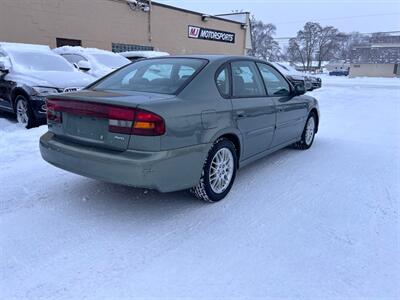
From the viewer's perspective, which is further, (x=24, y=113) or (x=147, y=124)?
(x=24, y=113)

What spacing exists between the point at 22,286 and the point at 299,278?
1.86m

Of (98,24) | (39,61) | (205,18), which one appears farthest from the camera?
(205,18)

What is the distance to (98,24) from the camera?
16781 mm

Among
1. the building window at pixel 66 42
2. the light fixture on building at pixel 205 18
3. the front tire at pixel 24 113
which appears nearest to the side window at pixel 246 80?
the front tire at pixel 24 113

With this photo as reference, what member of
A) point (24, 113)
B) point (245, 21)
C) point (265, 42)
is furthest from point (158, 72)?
point (265, 42)

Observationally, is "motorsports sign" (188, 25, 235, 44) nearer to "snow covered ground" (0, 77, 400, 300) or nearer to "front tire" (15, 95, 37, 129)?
"front tire" (15, 95, 37, 129)

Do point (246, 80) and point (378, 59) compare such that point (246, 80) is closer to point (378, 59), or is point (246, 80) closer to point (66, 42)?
point (66, 42)

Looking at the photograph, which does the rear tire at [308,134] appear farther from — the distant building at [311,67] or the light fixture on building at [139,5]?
the distant building at [311,67]

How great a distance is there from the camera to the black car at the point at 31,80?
22.0 feet

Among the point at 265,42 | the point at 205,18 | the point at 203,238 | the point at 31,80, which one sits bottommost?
the point at 203,238

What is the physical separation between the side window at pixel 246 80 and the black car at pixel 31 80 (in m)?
4.07

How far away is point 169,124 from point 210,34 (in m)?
21.3

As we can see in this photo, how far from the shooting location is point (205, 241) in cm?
301

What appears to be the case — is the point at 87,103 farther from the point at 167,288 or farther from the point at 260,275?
the point at 260,275
